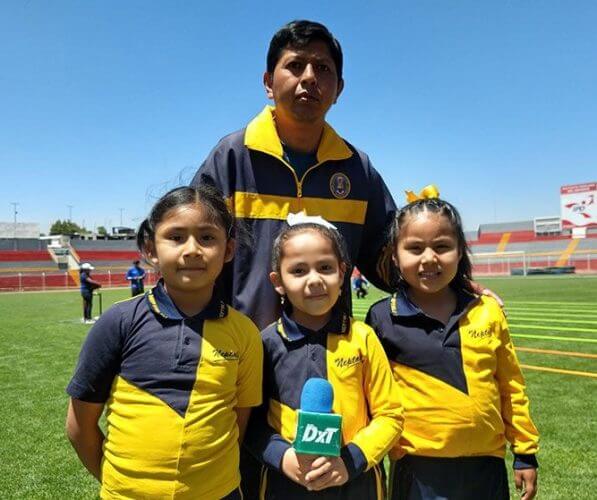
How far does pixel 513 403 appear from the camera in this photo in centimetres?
218

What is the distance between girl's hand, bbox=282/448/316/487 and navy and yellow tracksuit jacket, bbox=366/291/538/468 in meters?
0.60

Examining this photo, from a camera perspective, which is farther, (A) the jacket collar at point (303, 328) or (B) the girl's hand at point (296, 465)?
(A) the jacket collar at point (303, 328)

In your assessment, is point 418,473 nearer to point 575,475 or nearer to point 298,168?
point 298,168

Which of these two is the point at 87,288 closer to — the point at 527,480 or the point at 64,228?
the point at 527,480

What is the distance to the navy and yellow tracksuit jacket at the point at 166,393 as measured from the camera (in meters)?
1.73

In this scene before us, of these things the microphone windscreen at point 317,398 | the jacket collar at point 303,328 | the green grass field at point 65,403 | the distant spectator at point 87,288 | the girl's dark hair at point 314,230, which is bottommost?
the green grass field at point 65,403

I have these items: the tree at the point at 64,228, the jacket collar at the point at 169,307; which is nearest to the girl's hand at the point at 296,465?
the jacket collar at the point at 169,307

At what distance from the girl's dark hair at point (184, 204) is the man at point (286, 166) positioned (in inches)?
13.1

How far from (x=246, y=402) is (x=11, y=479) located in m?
3.02

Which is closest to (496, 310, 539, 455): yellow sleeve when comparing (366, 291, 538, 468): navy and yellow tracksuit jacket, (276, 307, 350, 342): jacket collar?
(366, 291, 538, 468): navy and yellow tracksuit jacket

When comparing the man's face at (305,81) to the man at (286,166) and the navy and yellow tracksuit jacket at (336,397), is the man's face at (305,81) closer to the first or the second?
the man at (286,166)

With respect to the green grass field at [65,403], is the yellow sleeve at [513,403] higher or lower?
→ higher

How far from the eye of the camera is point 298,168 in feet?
8.31

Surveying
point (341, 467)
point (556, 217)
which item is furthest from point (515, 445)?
point (556, 217)
